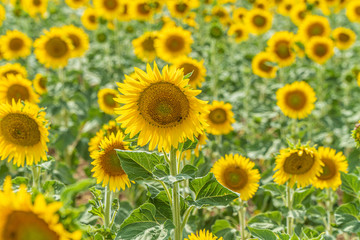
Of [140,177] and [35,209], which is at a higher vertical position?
[140,177]

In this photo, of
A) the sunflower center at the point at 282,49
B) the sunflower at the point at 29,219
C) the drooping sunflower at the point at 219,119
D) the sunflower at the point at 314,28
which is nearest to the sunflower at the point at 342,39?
the sunflower at the point at 314,28

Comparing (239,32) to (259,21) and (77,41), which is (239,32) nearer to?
(259,21)

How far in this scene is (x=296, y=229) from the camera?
9.12ft

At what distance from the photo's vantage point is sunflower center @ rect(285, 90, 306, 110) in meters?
3.53

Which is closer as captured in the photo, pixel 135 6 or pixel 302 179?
pixel 302 179

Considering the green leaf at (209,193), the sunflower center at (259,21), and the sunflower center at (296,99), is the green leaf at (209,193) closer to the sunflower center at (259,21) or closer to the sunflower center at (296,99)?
the sunflower center at (296,99)

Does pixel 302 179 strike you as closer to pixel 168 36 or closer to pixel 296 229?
pixel 296 229

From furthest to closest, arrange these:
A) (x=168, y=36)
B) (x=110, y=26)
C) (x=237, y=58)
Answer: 1. (x=110, y=26)
2. (x=237, y=58)
3. (x=168, y=36)

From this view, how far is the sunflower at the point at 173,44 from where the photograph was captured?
4.07 m

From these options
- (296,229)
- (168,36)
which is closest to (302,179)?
(296,229)

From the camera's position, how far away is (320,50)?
4254mm

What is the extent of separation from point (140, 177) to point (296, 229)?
1528 mm

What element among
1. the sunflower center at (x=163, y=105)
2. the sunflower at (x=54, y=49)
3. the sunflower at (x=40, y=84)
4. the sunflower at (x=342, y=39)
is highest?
the sunflower at (x=342, y=39)

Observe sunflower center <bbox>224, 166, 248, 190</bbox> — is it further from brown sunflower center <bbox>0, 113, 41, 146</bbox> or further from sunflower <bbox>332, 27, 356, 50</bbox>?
sunflower <bbox>332, 27, 356, 50</bbox>
